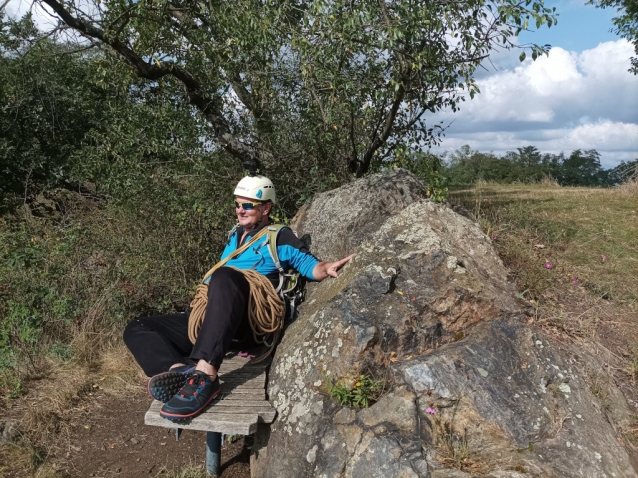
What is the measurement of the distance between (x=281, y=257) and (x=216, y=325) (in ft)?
2.66

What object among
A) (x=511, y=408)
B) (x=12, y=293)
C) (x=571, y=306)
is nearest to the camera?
(x=511, y=408)

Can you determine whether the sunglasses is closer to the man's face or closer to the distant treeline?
the man's face

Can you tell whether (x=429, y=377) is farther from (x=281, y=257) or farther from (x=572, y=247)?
(x=572, y=247)

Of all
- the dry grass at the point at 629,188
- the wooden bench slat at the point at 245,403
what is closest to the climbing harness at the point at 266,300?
the wooden bench slat at the point at 245,403

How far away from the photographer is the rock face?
2658 mm

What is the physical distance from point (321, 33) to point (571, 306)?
9.77 feet

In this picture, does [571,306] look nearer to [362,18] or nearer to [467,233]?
[467,233]

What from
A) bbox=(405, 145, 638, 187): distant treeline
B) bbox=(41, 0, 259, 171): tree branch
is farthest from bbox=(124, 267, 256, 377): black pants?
bbox=(405, 145, 638, 187): distant treeline

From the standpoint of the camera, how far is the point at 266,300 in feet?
11.6

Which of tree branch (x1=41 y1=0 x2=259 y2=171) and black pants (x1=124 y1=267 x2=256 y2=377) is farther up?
tree branch (x1=41 y1=0 x2=259 y2=171)

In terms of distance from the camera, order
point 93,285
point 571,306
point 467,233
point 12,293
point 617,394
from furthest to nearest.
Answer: point 93,285
point 12,293
point 571,306
point 467,233
point 617,394

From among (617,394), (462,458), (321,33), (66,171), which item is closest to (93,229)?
(66,171)

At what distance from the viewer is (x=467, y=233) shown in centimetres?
376

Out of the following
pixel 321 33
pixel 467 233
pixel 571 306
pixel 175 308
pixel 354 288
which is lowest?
pixel 175 308
